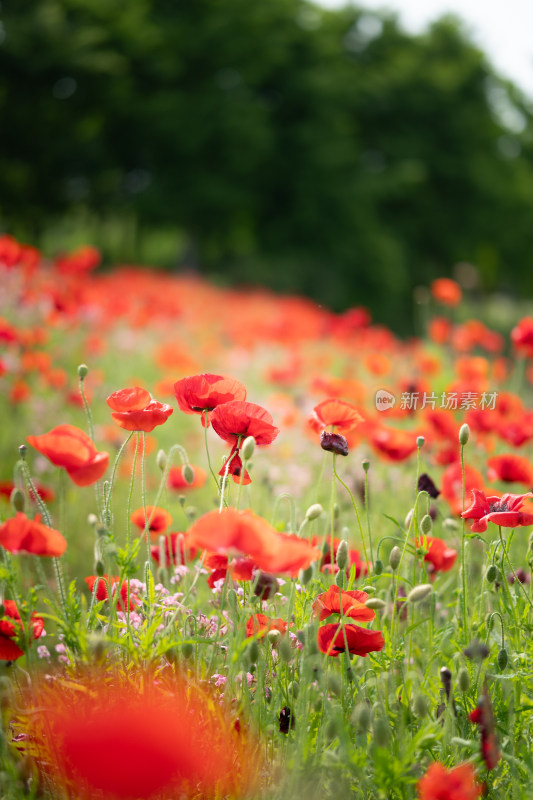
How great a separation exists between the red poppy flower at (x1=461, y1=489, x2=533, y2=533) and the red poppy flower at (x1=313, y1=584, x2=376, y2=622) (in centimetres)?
25

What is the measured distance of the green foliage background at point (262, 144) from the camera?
1282 centimetres

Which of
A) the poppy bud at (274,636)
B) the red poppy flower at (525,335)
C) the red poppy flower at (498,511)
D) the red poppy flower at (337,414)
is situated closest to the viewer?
the red poppy flower at (498,511)

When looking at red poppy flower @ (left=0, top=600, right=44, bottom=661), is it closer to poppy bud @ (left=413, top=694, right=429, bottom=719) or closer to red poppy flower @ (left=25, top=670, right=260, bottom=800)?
red poppy flower @ (left=25, top=670, right=260, bottom=800)

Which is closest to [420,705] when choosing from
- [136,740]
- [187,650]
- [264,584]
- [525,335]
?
[264,584]

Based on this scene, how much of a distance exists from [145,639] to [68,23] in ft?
45.5

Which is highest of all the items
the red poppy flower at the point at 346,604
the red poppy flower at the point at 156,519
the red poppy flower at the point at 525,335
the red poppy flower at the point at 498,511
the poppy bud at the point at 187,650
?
the red poppy flower at the point at 525,335

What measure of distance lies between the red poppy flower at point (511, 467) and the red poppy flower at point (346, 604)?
2.10 feet

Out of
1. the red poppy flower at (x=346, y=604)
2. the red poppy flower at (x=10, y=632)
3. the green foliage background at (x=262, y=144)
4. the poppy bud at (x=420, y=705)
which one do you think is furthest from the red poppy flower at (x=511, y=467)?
the green foliage background at (x=262, y=144)

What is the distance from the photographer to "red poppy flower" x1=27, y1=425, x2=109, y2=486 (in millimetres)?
1206

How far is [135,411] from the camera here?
136 cm

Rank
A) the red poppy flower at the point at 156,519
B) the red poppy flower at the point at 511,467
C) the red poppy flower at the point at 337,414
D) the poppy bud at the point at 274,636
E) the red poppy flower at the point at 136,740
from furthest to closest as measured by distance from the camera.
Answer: the red poppy flower at the point at 511,467 → the red poppy flower at the point at 156,519 → the red poppy flower at the point at 337,414 → the poppy bud at the point at 274,636 → the red poppy flower at the point at 136,740

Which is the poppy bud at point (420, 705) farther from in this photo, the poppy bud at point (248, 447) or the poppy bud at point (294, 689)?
the poppy bud at point (248, 447)

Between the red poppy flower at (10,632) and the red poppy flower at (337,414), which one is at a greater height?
the red poppy flower at (337,414)

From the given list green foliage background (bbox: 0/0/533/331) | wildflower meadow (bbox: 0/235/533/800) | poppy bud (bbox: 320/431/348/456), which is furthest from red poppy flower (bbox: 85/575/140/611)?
green foliage background (bbox: 0/0/533/331)
